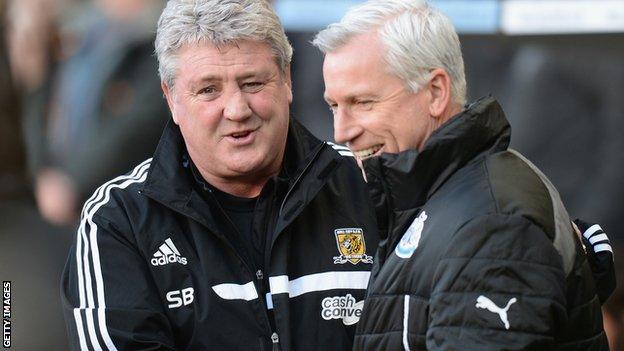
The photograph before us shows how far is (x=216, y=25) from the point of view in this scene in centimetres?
291

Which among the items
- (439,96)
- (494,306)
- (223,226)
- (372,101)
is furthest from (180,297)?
(494,306)

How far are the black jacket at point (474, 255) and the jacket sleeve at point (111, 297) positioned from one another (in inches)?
21.4

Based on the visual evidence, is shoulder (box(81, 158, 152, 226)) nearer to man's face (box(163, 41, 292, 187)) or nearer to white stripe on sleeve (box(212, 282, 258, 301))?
man's face (box(163, 41, 292, 187))

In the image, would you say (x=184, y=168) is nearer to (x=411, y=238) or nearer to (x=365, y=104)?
(x=365, y=104)

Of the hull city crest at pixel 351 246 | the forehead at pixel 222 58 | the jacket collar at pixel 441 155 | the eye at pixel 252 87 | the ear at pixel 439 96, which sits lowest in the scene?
the hull city crest at pixel 351 246

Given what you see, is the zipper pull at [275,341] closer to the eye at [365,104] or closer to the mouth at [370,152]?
the mouth at [370,152]

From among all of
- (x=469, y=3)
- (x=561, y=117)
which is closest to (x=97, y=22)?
(x=469, y=3)

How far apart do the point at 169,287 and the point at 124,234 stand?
18 cm

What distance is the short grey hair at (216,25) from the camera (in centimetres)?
291

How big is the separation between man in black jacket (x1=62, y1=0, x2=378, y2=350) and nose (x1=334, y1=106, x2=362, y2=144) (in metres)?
0.36

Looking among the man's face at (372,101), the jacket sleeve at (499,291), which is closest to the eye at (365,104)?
the man's face at (372,101)

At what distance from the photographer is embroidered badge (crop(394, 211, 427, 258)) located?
2.38 metres

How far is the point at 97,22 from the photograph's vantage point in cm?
→ 513

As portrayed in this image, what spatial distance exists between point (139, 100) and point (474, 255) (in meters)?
3.19
